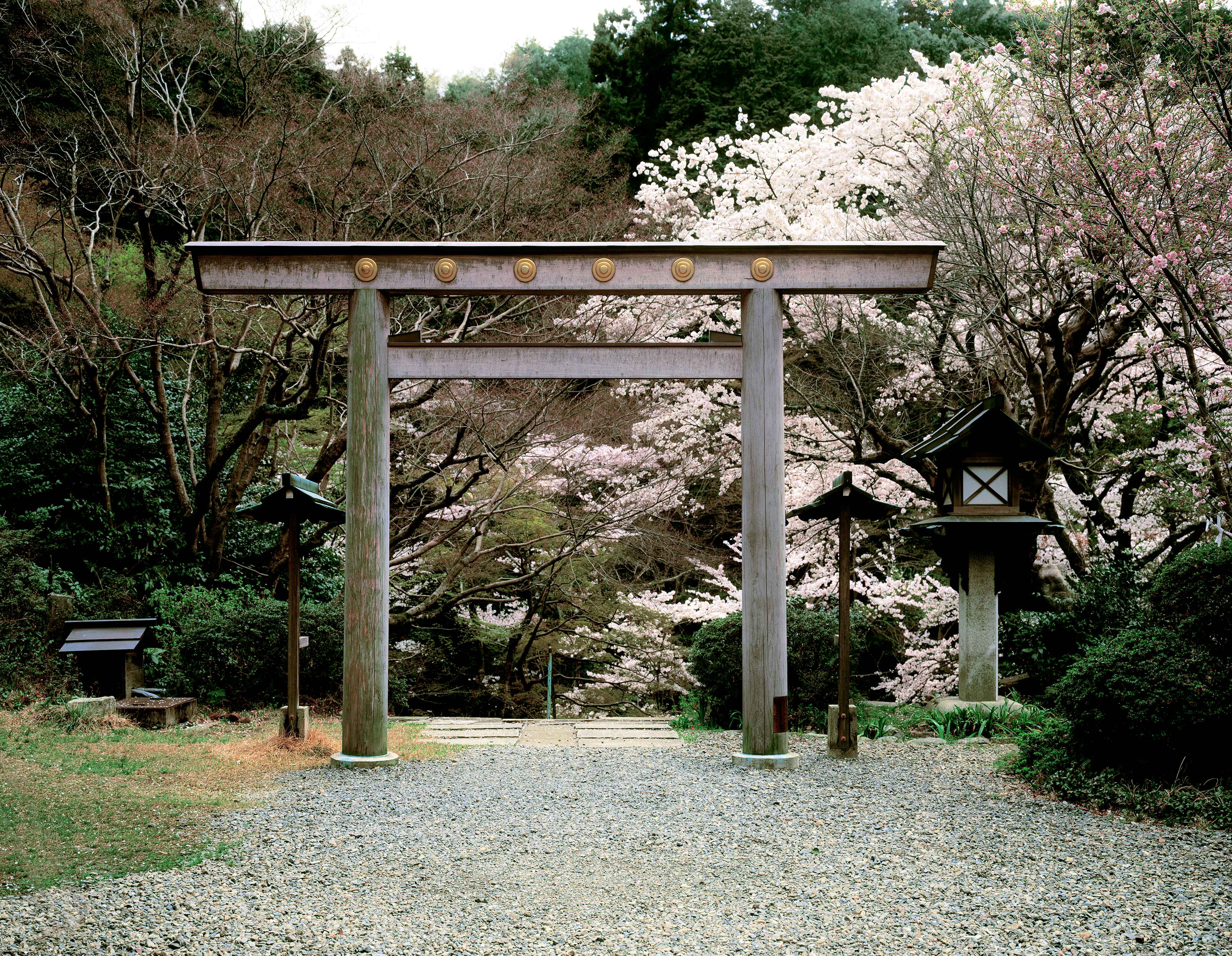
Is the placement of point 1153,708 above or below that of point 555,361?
below

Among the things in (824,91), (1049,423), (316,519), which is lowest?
(316,519)

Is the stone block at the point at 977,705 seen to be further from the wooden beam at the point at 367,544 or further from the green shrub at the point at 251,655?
the green shrub at the point at 251,655

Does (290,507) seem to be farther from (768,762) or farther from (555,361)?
(768,762)

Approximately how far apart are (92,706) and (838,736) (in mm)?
5252

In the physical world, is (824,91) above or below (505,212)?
above

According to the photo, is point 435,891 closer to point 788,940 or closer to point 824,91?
point 788,940

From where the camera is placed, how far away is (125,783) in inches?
191

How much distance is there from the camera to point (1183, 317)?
636cm

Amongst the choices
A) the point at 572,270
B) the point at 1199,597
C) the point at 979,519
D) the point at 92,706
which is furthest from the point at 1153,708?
the point at 92,706

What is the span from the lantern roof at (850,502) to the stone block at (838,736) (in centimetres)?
127

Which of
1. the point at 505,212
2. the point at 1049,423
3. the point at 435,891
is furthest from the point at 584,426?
the point at 435,891

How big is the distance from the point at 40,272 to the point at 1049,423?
9706 millimetres

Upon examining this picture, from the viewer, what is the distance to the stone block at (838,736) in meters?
6.02

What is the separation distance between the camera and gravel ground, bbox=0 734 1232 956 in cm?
296
